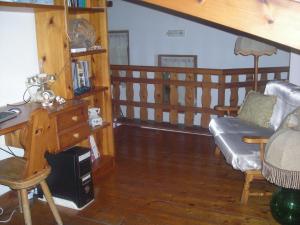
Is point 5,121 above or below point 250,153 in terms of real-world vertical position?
above

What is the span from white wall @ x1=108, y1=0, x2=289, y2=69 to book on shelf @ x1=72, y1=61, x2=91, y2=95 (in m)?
2.66

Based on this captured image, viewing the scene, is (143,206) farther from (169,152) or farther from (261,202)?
(169,152)

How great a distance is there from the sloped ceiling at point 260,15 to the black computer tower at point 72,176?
1.85m

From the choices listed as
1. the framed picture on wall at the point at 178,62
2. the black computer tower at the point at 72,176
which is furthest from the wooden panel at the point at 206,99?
the black computer tower at the point at 72,176

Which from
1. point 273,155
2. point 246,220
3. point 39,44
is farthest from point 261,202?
point 39,44

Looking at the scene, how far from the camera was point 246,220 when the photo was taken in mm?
2346

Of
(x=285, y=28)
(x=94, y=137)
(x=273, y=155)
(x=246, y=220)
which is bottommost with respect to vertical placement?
(x=246, y=220)

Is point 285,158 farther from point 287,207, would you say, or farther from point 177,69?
point 177,69

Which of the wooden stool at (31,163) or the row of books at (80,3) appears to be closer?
the wooden stool at (31,163)

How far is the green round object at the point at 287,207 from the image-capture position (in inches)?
86.4

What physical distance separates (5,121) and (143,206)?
4.06ft

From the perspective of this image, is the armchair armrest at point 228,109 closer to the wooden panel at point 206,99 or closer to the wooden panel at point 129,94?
the wooden panel at point 206,99

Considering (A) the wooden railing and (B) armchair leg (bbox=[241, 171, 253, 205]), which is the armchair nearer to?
(B) armchair leg (bbox=[241, 171, 253, 205])

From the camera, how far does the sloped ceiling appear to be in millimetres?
809
